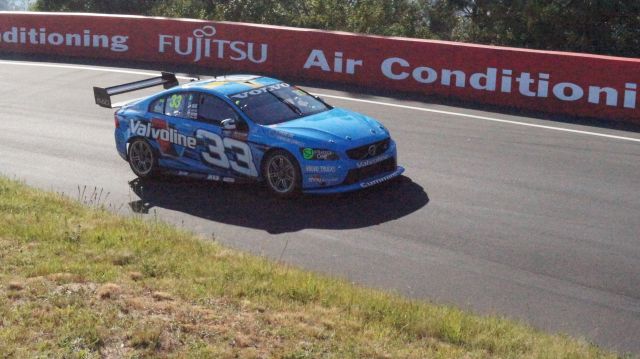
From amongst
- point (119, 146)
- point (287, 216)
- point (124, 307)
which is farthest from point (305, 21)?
point (124, 307)

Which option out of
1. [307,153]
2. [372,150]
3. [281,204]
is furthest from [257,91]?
[372,150]

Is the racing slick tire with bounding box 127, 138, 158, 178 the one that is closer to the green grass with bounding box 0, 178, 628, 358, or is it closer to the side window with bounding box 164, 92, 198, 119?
the side window with bounding box 164, 92, 198, 119

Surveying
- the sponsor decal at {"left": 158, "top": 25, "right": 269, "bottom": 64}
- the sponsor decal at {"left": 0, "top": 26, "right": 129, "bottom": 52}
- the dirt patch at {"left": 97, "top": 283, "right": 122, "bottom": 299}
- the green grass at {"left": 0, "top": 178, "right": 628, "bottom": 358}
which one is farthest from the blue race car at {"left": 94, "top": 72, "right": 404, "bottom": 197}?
the sponsor decal at {"left": 0, "top": 26, "right": 129, "bottom": 52}

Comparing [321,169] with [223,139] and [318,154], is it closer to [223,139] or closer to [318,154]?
[318,154]

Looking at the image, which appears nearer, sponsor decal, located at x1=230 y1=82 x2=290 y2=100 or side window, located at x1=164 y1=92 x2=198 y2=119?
sponsor decal, located at x1=230 y1=82 x2=290 y2=100

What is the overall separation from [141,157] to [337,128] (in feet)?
10.7

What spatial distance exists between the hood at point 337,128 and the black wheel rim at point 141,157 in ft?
7.72

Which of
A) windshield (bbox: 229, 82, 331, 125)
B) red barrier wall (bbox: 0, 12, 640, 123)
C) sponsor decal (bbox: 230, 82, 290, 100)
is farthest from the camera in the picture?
red barrier wall (bbox: 0, 12, 640, 123)

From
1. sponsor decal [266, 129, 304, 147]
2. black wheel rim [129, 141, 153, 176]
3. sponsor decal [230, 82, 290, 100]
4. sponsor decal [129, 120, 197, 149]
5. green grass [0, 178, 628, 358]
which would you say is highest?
sponsor decal [230, 82, 290, 100]

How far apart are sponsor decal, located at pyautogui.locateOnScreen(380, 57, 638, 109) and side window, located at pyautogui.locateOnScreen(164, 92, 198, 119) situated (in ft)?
24.7

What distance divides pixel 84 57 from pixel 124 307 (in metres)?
19.9

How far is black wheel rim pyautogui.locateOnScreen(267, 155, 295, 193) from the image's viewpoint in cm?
1259

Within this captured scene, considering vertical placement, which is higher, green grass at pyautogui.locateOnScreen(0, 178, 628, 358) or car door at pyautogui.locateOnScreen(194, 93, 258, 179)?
car door at pyautogui.locateOnScreen(194, 93, 258, 179)

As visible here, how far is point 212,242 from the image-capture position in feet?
34.4
